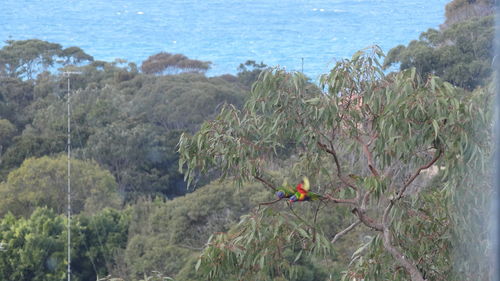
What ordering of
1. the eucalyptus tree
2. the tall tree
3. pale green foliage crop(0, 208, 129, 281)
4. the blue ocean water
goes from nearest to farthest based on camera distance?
the eucalyptus tree → pale green foliage crop(0, 208, 129, 281) → the blue ocean water → the tall tree

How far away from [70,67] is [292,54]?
22.5 ft

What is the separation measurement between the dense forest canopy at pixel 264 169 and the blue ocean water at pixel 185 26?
1888 mm

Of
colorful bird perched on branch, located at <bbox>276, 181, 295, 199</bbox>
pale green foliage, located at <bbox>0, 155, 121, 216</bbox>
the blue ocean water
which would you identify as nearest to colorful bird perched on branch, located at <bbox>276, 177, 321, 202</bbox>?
colorful bird perched on branch, located at <bbox>276, 181, 295, 199</bbox>

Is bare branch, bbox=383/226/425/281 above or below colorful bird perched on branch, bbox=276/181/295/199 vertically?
below

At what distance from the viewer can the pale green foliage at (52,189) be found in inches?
460

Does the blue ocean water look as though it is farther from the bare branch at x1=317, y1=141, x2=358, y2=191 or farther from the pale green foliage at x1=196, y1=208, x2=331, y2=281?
the pale green foliage at x1=196, y1=208, x2=331, y2=281

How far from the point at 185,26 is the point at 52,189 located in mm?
14451

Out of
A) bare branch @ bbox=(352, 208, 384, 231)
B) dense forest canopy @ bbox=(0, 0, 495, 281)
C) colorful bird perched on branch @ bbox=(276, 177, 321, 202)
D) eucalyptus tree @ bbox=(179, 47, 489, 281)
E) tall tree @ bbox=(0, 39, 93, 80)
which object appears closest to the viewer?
colorful bird perched on branch @ bbox=(276, 177, 321, 202)

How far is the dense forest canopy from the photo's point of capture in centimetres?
304

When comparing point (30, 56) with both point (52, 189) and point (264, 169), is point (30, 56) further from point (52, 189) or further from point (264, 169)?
point (264, 169)

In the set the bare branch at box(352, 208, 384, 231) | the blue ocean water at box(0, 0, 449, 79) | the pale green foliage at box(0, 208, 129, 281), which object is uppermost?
the bare branch at box(352, 208, 384, 231)

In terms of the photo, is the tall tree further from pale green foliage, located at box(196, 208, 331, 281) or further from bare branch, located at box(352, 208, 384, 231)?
bare branch, located at box(352, 208, 384, 231)

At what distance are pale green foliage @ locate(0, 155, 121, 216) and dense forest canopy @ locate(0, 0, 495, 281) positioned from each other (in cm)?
3

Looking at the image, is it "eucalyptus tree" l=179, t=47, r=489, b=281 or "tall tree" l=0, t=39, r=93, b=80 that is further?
"tall tree" l=0, t=39, r=93, b=80
